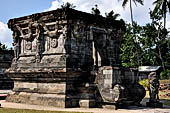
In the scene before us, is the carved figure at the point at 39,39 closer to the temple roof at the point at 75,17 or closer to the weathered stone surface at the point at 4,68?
the temple roof at the point at 75,17

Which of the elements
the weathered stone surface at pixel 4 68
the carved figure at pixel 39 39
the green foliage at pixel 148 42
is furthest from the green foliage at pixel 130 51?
the carved figure at pixel 39 39

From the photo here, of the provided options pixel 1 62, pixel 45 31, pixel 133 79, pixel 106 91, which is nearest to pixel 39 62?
pixel 45 31

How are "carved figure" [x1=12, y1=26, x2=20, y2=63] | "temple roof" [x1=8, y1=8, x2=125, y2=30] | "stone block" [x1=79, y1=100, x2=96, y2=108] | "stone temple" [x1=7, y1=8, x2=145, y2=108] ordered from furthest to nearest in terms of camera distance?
"carved figure" [x1=12, y1=26, x2=20, y2=63] → "temple roof" [x1=8, y1=8, x2=125, y2=30] → "stone temple" [x1=7, y1=8, x2=145, y2=108] → "stone block" [x1=79, y1=100, x2=96, y2=108]

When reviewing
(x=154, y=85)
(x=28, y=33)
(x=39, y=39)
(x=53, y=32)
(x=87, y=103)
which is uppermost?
(x=28, y=33)

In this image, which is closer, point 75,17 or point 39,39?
point 75,17

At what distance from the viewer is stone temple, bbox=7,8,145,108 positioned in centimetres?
1212

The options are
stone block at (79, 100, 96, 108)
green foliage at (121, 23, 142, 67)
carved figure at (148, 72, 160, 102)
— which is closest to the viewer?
stone block at (79, 100, 96, 108)

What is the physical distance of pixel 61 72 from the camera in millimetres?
12070

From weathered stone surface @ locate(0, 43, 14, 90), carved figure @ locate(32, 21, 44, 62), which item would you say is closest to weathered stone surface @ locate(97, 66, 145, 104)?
carved figure @ locate(32, 21, 44, 62)

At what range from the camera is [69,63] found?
12.4 meters

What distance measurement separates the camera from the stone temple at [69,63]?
477 inches

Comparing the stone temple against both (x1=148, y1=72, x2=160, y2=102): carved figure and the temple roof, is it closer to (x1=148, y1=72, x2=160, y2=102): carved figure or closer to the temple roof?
the temple roof

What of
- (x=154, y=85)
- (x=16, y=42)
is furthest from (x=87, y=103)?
(x=16, y=42)

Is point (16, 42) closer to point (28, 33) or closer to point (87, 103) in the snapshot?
point (28, 33)
